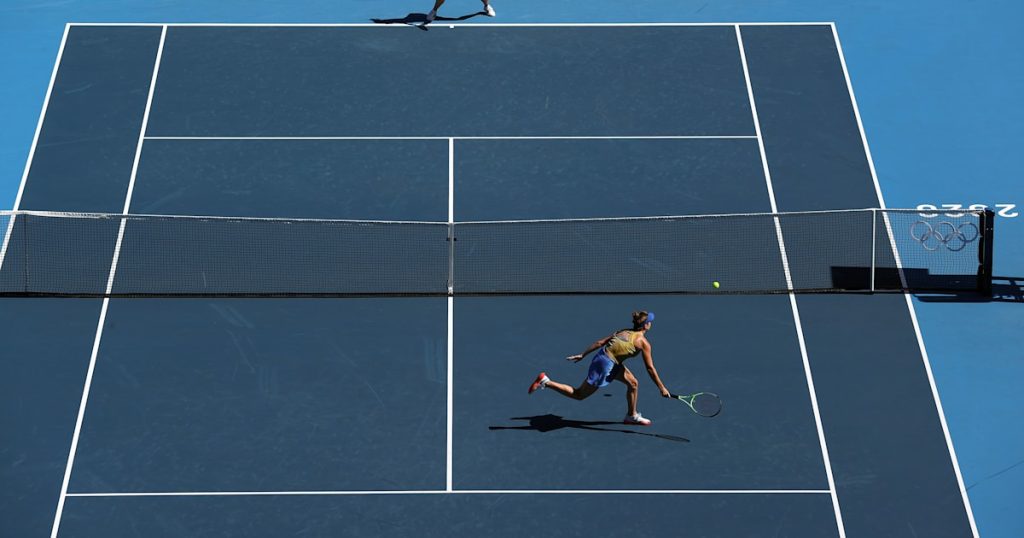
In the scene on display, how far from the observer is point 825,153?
29.0 meters

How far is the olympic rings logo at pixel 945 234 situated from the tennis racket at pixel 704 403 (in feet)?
15.1

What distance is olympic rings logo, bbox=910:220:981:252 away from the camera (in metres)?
27.0

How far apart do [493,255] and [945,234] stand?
6.29 meters

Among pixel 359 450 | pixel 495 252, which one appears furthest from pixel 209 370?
pixel 495 252

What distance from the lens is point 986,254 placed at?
86.8ft

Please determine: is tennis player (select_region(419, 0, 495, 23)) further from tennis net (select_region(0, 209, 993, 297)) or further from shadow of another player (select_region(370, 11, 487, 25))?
tennis net (select_region(0, 209, 993, 297))

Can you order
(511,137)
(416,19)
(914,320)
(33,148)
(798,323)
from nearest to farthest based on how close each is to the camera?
(798,323), (914,320), (33,148), (511,137), (416,19)

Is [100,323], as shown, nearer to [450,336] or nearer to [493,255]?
[450,336]

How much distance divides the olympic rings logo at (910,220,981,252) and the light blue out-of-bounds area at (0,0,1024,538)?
0.66m

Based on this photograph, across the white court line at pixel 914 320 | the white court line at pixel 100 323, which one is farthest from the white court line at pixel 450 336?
the white court line at pixel 914 320

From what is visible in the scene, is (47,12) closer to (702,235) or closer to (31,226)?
(31,226)

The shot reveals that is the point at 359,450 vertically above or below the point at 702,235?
below

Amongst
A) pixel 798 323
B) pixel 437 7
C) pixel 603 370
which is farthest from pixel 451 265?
pixel 437 7

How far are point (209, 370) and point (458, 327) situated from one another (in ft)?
10.9
